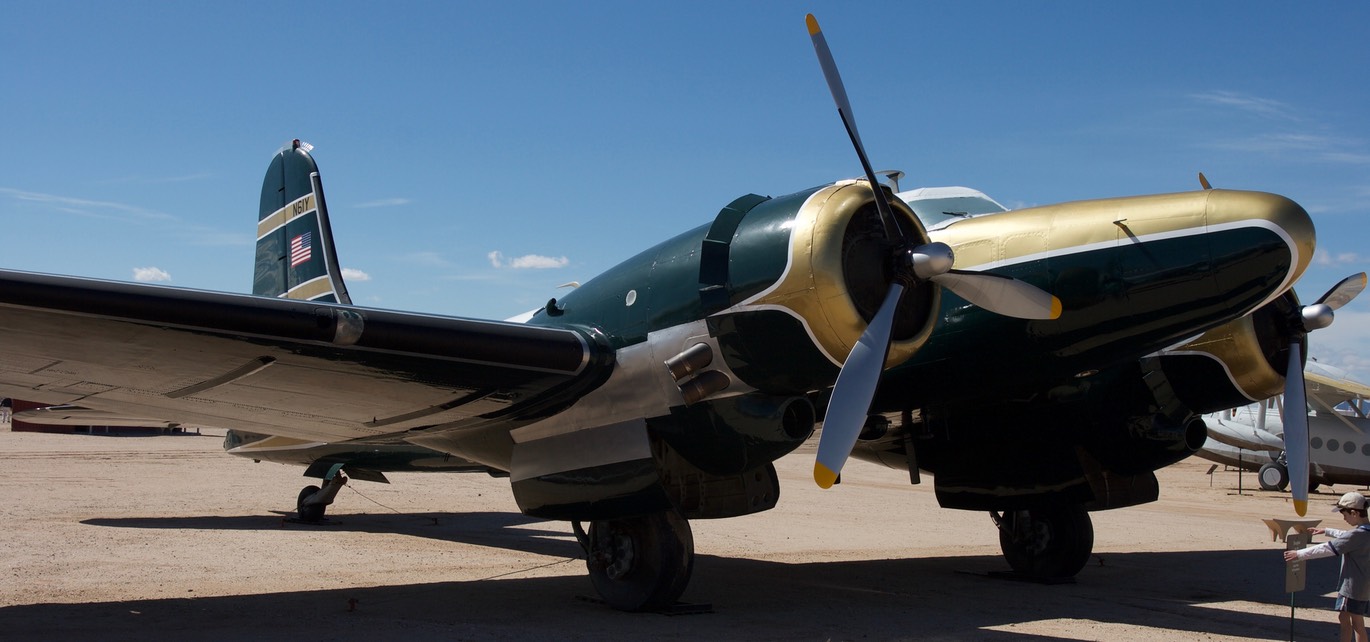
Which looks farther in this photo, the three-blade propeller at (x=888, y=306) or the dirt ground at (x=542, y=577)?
the dirt ground at (x=542, y=577)

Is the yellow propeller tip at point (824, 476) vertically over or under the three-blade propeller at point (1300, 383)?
under

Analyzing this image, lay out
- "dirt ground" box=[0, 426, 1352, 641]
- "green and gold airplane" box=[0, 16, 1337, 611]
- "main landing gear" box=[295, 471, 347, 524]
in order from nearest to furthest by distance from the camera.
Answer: "green and gold airplane" box=[0, 16, 1337, 611] → "dirt ground" box=[0, 426, 1352, 641] → "main landing gear" box=[295, 471, 347, 524]

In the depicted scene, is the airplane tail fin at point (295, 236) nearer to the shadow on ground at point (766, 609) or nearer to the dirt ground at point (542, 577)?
the dirt ground at point (542, 577)

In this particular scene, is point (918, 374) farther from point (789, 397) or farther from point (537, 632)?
point (537, 632)

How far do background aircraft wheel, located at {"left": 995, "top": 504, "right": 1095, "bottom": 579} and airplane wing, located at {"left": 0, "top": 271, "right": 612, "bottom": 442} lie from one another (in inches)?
242

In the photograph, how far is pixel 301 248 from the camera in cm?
1531

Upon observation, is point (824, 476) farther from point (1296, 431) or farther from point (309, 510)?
point (309, 510)

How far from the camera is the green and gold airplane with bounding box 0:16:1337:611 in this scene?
774 centimetres

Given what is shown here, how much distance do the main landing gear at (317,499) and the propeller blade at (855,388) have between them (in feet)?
36.5

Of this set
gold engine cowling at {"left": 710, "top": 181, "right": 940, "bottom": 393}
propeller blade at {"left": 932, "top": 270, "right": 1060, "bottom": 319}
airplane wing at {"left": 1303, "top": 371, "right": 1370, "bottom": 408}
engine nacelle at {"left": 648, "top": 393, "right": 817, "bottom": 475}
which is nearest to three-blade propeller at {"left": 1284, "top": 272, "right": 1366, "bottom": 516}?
propeller blade at {"left": 932, "top": 270, "right": 1060, "bottom": 319}

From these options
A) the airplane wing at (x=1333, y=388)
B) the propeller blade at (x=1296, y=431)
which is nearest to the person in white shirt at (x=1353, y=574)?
the propeller blade at (x=1296, y=431)

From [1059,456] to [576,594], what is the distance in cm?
540

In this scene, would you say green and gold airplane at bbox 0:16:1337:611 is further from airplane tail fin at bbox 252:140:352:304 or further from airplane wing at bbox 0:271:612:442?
airplane tail fin at bbox 252:140:352:304

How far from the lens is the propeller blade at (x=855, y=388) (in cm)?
784
